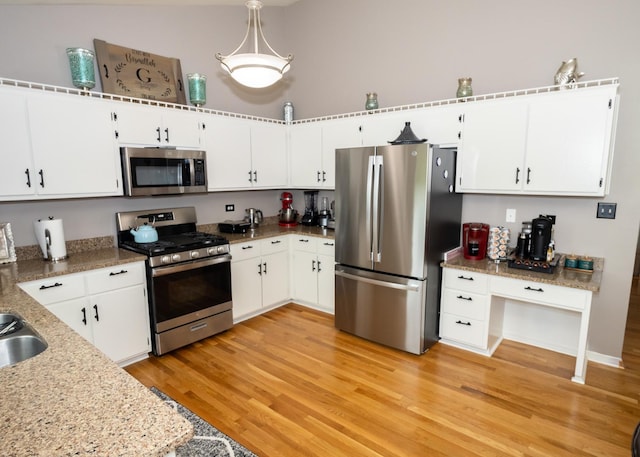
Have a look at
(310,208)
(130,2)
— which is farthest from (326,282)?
(130,2)

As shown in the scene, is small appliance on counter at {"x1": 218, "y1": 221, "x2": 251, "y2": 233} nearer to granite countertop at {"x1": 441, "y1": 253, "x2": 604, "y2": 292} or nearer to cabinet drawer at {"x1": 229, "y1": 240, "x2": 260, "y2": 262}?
cabinet drawer at {"x1": 229, "y1": 240, "x2": 260, "y2": 262}

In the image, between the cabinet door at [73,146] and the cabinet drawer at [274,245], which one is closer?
the cabinet door at [73,146]

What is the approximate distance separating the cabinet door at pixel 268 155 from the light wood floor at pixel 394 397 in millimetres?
1799

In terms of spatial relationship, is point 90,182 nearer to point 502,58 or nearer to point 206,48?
point 206,48

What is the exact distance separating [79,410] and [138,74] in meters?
3.18

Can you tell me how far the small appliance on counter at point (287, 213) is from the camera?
14.6 feet

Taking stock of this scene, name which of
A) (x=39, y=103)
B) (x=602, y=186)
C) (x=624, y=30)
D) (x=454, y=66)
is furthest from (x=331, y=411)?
(x=624, y=30)

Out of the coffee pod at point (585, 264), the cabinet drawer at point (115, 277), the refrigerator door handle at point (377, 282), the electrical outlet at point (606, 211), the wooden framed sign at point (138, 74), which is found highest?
the wooden framed sign at point (138, 74)

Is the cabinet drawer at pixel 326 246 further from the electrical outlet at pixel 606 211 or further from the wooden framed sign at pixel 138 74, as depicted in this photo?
the electrical outlet at pixel 606 211

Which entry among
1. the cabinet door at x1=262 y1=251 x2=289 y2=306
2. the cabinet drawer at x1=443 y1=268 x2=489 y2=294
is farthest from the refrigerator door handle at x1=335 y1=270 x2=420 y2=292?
the cabinet door at x1=262 y1=251 x2=289 y2=306

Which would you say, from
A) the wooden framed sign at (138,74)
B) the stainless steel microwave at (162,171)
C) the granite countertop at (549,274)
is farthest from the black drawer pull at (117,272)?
the granite countertop at (549,274)

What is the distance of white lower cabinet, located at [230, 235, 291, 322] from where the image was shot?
3661mm

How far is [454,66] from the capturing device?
342cm

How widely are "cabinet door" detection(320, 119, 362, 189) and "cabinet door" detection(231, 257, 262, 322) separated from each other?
122 centimetres
